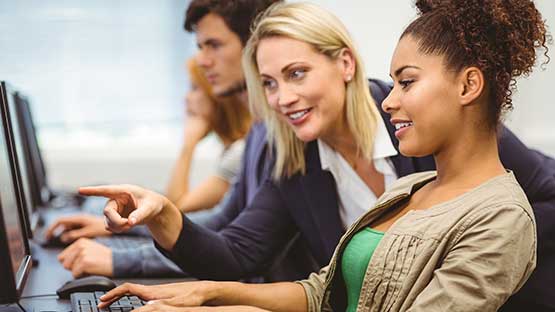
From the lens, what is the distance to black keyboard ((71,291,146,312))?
1348 millimetres

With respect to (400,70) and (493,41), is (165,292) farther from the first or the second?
(493,41)

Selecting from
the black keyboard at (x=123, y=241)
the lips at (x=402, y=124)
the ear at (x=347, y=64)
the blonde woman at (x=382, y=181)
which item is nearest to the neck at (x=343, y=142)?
the blonde woman at (x=382, y=181)

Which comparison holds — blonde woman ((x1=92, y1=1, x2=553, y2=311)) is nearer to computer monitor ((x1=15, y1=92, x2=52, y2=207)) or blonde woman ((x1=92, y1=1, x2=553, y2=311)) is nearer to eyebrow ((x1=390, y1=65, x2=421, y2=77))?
eyebrow ((x1=390, y1=65, x2=421, y2=77))

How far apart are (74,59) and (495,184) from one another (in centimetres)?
291

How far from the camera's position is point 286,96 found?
178 cm

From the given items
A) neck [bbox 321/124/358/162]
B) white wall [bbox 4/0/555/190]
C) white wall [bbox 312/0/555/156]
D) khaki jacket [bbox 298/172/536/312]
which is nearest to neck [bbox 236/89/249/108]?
white wall [bbox 312/0/555/156]

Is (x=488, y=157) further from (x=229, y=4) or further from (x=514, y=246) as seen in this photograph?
(x=229, y=4)

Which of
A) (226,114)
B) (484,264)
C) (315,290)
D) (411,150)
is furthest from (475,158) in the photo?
(226,114)

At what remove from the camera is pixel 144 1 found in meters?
3.81

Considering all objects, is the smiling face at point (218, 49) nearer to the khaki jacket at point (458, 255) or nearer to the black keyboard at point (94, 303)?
the black keyboard at point (94, 303)

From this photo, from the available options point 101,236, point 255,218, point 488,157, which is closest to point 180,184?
point 101,236

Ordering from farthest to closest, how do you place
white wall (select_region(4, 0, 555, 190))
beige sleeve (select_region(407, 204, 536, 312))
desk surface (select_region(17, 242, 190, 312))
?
white wall (select_region(4, 0, 555, 190)) → desk surface (select_region(17, 242, 190, 312)) → beige sleeve (select_region(407, 204, 536, 312))

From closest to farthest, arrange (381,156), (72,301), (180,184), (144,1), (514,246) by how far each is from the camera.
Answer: (514,246), (72,301), (381,156), (180,184), (144,1)

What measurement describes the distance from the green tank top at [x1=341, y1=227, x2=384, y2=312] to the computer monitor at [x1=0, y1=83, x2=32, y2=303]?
20.2 inches
